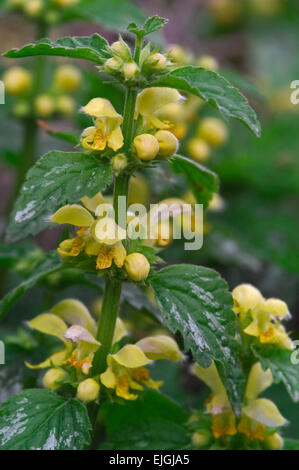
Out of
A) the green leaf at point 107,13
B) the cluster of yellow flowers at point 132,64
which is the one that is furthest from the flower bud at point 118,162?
the green leaf at point 107,13

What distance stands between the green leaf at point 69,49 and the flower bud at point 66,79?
0.86 meters

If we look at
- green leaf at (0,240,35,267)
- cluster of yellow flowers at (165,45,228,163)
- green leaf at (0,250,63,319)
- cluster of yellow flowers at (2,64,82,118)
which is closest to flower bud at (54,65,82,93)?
cluster of yellow flowers at (2,64,82,118)

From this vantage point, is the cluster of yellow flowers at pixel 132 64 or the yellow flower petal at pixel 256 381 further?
the yellow flower petal at pixel 256 381

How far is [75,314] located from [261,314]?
305mm

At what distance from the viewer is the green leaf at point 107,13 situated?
153cm

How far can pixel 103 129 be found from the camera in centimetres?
95

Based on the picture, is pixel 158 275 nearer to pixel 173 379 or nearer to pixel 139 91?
pixel 139 91

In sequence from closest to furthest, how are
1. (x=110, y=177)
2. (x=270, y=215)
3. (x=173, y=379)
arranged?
(x=110, y=177) < (x=173, y=379) < (x=270, y=215)

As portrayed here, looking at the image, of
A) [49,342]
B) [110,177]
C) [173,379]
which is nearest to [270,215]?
[173,379]

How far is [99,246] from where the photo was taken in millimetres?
953

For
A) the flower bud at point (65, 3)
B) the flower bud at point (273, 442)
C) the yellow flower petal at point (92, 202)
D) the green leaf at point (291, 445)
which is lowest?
the green leaf at point (291, 445)

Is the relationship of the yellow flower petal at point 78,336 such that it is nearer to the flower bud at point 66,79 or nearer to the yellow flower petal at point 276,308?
the yellow flower petal at point 276,308

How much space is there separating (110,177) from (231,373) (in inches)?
12.5

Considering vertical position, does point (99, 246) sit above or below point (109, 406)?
above
